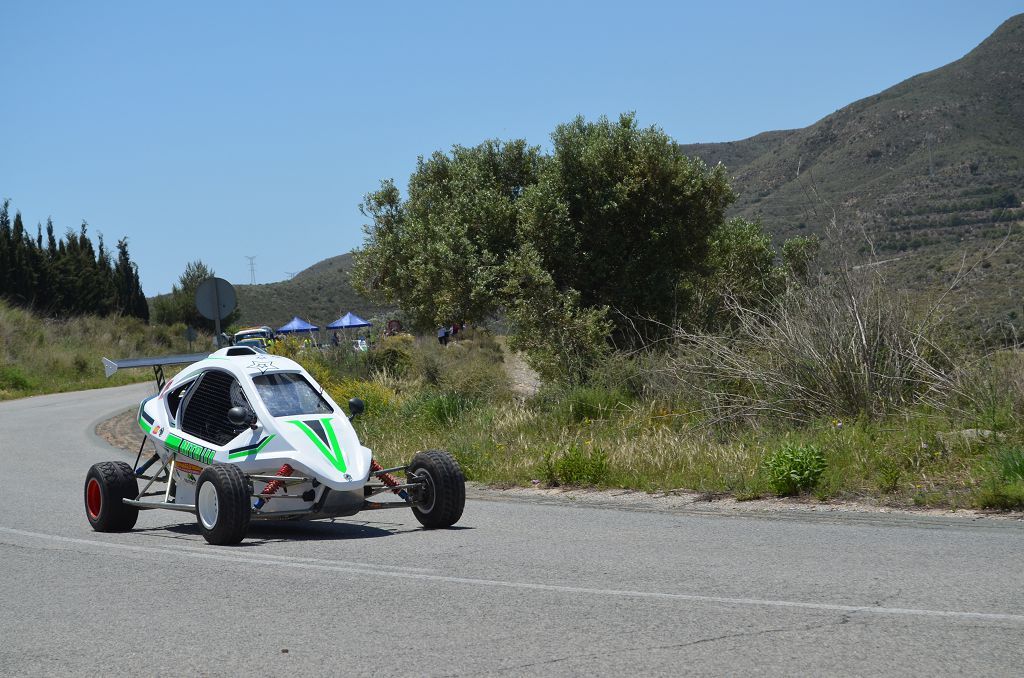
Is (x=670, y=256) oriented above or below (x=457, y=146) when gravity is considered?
below

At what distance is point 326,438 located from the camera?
9.83m

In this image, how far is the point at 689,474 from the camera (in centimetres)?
1292

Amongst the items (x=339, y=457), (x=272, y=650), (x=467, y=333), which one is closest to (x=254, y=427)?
(x=339, y=457)

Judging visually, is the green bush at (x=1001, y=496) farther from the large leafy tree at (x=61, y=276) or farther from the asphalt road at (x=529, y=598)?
the large leafy tree at (x=61, y=276)

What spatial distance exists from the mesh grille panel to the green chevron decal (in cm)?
86

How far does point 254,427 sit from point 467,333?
30.6 meters

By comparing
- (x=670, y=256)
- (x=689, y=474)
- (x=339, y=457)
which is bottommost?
(x=689, y=474)

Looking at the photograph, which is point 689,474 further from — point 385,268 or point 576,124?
point 385,268

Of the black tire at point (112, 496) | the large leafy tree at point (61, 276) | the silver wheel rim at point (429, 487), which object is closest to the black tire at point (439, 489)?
the silver wheel rim at point (429, 487)

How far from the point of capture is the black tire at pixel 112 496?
10688 mm

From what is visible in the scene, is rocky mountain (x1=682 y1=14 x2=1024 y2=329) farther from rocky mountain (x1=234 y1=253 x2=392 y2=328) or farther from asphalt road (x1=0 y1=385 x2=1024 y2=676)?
rocky mountain (x1=234 y1=253 x2=392 y2=328)

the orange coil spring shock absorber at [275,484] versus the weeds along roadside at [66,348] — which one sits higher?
the weeds along roadside at [66,348]

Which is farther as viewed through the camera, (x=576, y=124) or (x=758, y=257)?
(x=758, y=257)

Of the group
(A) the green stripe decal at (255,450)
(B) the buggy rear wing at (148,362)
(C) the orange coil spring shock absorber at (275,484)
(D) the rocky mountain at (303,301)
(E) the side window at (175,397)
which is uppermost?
(D) the rocky mountain at (303,301)
